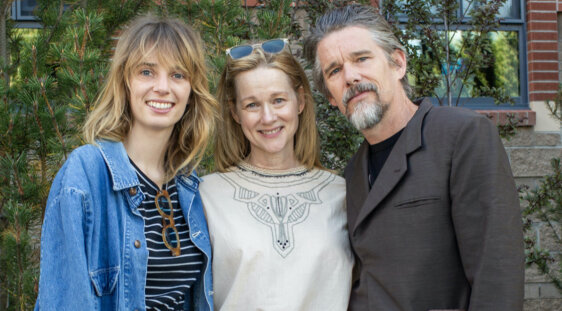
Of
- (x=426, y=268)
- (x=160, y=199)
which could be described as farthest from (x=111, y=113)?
(x=426, y=268)

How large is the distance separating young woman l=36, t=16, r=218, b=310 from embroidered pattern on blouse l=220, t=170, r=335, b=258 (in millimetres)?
240

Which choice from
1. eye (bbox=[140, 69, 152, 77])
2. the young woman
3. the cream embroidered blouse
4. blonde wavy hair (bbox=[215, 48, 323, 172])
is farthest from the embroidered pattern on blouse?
eye (bbox=[140, 69, 152, 77])

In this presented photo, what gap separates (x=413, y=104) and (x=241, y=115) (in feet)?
2.64

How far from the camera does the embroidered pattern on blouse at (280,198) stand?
2555 mm

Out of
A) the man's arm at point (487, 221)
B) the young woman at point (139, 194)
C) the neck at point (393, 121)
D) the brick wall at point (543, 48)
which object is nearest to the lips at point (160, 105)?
the young woman at point (139, 194)

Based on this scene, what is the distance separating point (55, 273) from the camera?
1961 millimetres

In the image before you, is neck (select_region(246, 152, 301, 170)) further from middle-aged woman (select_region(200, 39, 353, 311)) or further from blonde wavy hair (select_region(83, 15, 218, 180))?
blonde wavy hair (select_region(83, 15, 218, 180))

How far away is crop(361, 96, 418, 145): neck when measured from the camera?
2506 millimetres

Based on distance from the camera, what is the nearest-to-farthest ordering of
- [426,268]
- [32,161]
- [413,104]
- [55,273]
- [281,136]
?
1. [55,273]
2. [426,268]
3. [413,104]
4. [281,136]
5. [32,161]

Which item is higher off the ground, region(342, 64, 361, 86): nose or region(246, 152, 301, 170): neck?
region(342, 64, 361, 86): nose

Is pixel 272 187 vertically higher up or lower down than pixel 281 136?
lower down

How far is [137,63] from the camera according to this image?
2.34m

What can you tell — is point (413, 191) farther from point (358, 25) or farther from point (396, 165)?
point (358, 25)

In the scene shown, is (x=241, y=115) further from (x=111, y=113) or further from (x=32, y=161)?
(x=32, y=161)
